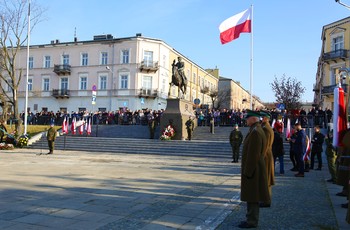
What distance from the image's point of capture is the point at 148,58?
5275 centimetres

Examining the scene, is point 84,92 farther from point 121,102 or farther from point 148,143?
point 148,143

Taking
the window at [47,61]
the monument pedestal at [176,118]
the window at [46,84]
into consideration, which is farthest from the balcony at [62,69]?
the monument pedestal at [176,118]

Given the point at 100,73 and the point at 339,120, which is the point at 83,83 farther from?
the point at 339,120

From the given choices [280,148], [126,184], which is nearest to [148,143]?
[280,148]

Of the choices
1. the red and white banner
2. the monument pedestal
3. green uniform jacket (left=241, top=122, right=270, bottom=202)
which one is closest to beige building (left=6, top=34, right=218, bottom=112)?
the monument pedestal

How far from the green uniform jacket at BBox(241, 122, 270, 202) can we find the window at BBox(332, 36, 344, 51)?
45.0 m

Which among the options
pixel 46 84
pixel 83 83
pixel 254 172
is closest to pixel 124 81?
pixel 83 83

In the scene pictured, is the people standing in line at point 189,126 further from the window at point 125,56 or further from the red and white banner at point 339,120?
the window at point 125,56

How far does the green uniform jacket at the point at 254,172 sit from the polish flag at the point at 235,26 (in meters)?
20.4

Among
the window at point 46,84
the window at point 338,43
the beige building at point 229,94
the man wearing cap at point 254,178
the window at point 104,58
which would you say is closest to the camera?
the man wearing cap at point 254,178

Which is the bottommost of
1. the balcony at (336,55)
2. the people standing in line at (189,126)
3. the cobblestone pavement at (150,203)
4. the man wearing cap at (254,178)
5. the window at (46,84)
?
the cobblestone pavement at (150,203)

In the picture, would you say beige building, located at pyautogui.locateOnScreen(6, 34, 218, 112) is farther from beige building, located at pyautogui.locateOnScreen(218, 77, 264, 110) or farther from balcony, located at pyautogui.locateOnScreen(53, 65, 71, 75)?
beige building, located at pyautogui.locateOnScreen(218, 77, 264, 110)

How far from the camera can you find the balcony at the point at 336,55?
145ft

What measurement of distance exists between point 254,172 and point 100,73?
5058 centimetres
